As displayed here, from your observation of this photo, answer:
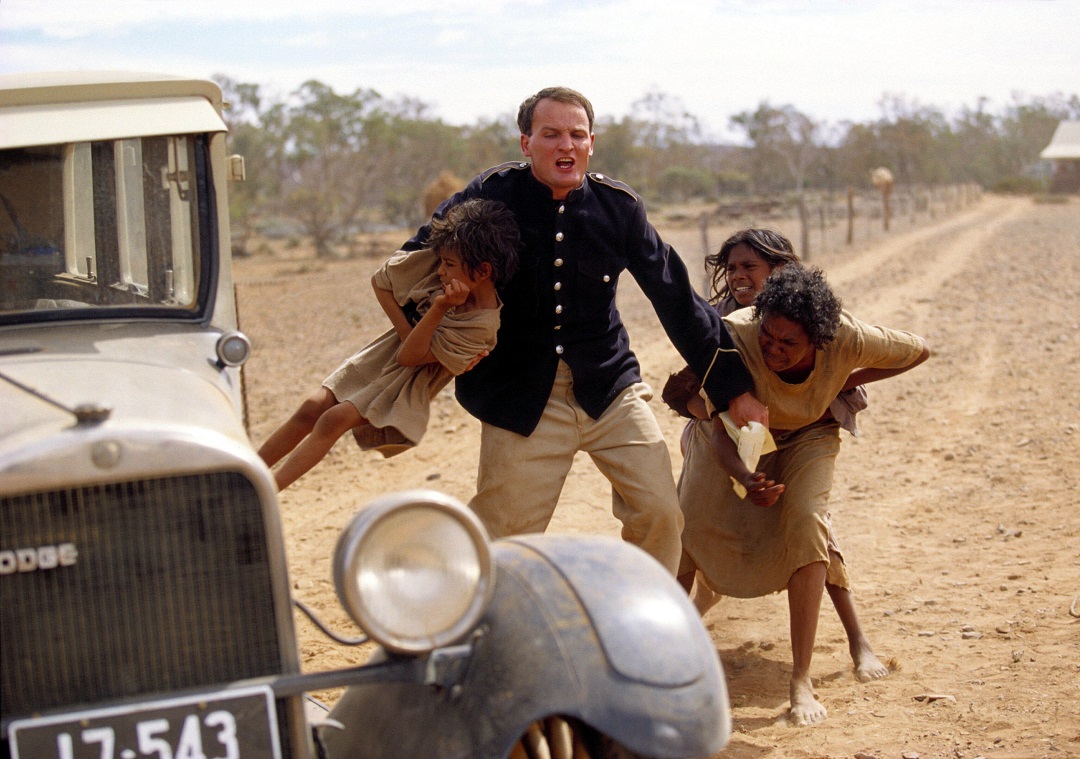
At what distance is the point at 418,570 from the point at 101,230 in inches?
62.3

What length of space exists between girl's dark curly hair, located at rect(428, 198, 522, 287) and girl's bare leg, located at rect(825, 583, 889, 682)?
5.52 feet

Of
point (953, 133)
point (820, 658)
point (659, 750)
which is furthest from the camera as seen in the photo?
point (953, 133)

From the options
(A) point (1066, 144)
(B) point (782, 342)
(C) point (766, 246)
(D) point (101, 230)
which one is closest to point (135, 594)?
(D) point (101, 230)

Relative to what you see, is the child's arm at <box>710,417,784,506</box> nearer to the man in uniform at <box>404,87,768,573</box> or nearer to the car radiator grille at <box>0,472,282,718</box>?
the man in uniform at <box>404,87,768,573</box>

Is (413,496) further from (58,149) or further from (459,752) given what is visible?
(58,149)

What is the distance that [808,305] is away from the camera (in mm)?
3992

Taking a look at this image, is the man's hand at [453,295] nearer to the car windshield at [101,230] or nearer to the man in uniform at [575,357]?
the man in uniform at [575,357]

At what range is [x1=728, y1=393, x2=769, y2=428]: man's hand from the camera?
13.5ft

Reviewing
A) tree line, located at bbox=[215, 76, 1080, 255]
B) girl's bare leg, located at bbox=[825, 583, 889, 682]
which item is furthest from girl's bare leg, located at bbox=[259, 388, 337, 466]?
tree line, located at bbox=[215, 76, 1080, 255]

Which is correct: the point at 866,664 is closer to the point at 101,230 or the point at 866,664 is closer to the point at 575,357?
the point at 575,357

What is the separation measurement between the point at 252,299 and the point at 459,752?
16887mm

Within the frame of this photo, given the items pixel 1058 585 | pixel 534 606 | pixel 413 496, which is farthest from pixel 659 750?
pixel 1058 585

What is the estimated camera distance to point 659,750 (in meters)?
2.38

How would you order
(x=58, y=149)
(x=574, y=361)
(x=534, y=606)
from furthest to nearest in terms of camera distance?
1. (x=574, y=361)
2. (x=58, y=149)
3. (x=534, y=606)
